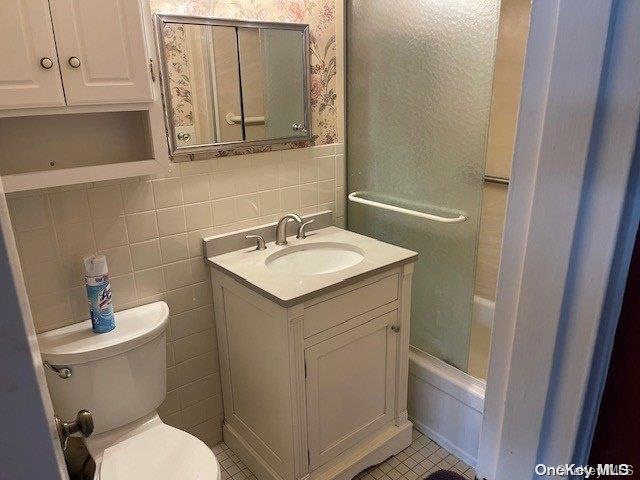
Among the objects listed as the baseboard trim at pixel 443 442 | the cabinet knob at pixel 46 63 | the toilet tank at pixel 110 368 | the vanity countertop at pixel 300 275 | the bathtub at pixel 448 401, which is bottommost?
the baseboard trim at pixel 443 442

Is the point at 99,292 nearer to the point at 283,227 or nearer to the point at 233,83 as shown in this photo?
the point at 283,227

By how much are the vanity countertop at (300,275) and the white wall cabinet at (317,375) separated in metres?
0.04

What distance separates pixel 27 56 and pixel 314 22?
3.56 ft

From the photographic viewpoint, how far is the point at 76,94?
1247mm

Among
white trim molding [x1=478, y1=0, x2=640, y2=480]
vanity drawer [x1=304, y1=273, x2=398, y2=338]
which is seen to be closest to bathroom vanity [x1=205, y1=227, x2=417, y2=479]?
vanity drawer [x1=304, y1=273, x2=398, y2=338]

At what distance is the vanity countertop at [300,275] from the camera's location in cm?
146

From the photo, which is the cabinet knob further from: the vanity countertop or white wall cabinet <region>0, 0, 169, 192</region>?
the vanity countertop

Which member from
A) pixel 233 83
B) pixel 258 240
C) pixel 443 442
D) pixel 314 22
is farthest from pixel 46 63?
pixel 443 442

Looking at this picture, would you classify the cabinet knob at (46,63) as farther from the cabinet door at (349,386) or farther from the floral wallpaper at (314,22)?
the cabinet door at (349,386)

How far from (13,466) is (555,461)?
515 mm

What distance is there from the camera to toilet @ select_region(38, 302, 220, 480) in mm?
1364

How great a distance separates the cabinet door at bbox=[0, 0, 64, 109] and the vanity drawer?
3.12 ft

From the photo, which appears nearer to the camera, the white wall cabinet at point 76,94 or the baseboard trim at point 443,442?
the white wall cabinet at point 76,94

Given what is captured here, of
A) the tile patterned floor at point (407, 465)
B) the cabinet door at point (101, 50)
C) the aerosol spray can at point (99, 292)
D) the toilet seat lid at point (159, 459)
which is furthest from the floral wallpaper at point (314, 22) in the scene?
the tile patterned floor at point (407, 465)
